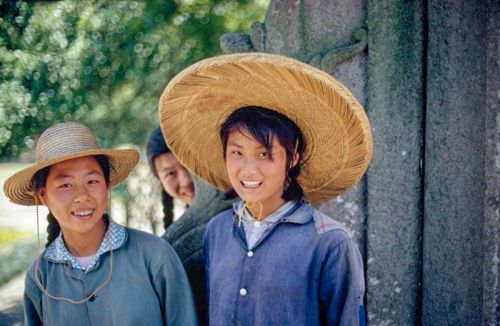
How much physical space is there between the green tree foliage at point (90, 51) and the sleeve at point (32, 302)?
6.90ft

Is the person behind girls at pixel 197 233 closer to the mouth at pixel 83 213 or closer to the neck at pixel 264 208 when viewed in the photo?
the neck at pixel 264 208

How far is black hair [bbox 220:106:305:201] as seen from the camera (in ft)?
6.67

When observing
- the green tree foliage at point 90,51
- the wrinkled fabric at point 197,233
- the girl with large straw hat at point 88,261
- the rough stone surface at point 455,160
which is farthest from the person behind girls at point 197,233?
the green tree foliage at point 90,51

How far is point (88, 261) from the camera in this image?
2295 millimetres

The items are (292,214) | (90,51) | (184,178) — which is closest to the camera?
(292,214)

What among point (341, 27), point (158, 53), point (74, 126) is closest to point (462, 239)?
point (341, 27)

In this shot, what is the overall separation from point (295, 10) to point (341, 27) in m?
0.24

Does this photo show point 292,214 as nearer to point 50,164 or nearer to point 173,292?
point 173,292

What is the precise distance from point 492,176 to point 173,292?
1.41 m

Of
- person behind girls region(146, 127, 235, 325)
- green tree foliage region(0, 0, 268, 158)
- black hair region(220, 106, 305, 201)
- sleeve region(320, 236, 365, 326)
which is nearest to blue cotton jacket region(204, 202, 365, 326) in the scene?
sleeve region(320, 236, 365, 326)

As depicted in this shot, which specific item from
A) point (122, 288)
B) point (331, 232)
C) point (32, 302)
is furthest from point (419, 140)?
point (32, 302)

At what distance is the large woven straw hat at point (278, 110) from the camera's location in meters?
1.89

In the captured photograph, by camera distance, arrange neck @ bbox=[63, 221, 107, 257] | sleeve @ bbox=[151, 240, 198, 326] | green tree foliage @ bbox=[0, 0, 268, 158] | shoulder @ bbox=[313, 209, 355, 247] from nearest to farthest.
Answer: shoulder @ bbox=[313, 209, 355, 247] < sleeve @ bbox=[151, 240, 198, 326] < neck @ bbox=[63, 221, 107, 257] < green tree foliage @ bbox=[0, 0, 268, 158]

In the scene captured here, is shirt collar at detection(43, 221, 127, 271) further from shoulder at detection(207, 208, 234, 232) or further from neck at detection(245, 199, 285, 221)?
neck at detection(245, 199, 285, 221)
